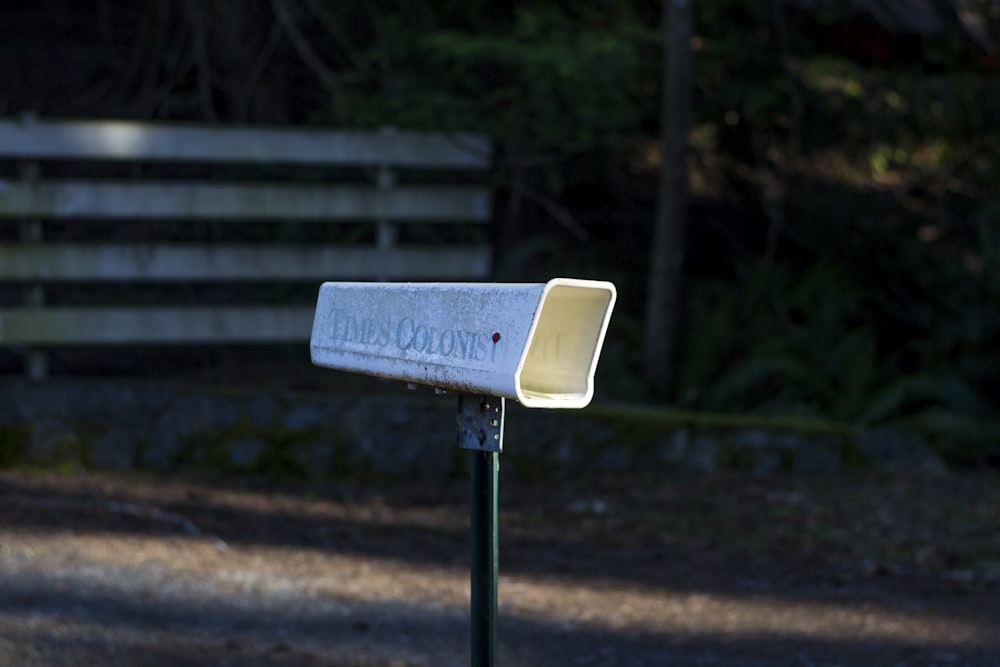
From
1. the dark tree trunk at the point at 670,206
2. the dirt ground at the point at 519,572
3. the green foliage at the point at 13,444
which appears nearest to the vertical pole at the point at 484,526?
the dirt ground at the point at 519,572

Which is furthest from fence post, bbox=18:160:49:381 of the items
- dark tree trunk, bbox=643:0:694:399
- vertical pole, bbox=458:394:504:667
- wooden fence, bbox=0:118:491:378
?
vertical pole, bbox=458:394:504:667

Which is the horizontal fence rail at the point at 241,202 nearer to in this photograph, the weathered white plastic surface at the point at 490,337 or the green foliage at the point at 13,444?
the green foliage at the point at 13,444

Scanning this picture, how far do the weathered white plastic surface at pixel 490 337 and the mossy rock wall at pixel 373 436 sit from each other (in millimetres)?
5076

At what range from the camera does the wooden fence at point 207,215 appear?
7.60 metres

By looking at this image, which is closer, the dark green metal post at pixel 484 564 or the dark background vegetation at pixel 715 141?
the dark green metal post at pixel 484 564

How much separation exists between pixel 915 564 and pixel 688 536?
1.16m

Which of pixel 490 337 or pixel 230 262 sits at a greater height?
pixel 490 337

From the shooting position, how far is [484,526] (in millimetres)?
2277

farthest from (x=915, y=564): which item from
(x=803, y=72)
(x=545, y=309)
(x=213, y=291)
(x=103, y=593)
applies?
(x=213, y=291)

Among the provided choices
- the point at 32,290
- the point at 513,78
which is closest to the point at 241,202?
the point at 32,290

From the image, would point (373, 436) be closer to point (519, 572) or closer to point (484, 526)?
point (519, 572)

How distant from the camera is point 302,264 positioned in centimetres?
807

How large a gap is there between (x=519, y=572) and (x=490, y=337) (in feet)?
12.0

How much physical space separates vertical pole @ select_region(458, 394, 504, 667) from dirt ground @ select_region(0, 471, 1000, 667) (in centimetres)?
207
